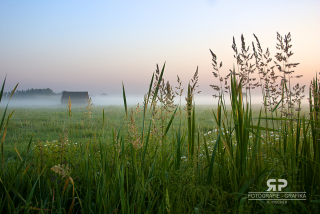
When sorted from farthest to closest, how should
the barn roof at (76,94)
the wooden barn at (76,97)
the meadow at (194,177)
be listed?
the barn roof at (76,94) < the wooden barn at (76,97) < the meadow at (194,177)

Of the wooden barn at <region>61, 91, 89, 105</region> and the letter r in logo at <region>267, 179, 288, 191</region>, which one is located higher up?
the wooden barn at <region>61, 91, 89, 105</region>

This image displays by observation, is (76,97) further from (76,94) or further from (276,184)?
(276,184)

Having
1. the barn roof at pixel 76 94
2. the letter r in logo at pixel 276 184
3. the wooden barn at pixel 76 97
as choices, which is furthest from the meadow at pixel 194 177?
the barn roof at pixel 76 94

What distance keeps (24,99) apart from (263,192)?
7573cm

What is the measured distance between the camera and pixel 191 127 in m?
2.46

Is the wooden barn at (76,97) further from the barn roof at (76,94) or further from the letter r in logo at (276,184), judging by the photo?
the letter r in logo at (276,184)

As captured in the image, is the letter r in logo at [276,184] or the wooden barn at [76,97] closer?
the letter r in logo at [276,184]

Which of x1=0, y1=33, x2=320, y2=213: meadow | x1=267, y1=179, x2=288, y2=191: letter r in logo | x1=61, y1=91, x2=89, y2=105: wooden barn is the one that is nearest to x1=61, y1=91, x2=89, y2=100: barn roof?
x1=61, y1=91, x2=89, y2=105: wooden barn

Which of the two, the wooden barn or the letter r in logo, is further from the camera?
the wooden barn

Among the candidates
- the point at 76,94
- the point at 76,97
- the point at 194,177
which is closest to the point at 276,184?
the point at 194,177

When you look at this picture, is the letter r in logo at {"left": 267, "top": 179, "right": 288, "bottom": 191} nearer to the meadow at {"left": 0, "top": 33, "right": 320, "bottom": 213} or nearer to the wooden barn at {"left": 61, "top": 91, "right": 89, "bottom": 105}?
the meadow at {"left": 0, "top": 33, "right": 320, "bottom": 213}

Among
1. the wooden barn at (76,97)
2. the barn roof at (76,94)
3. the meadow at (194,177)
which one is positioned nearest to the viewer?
the meadow at (194,177)

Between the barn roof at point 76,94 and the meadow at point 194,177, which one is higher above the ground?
the barn roof at point 76,94

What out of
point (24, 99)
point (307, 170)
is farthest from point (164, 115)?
point (24, 99)
